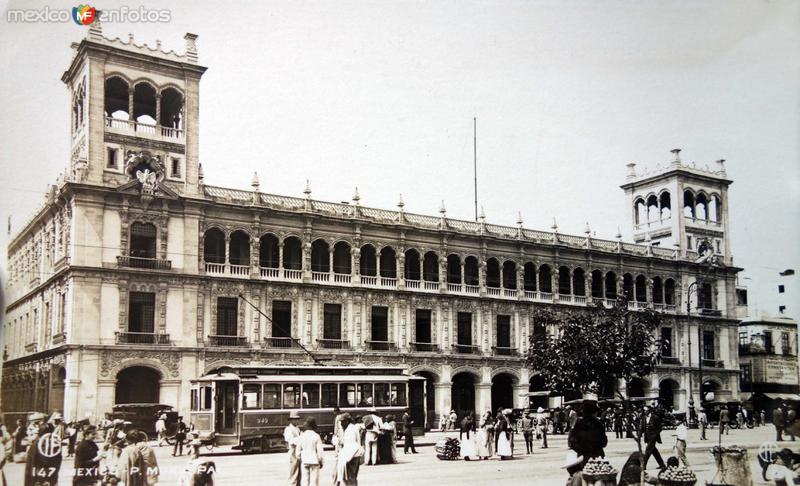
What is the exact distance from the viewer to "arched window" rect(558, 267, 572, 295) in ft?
152

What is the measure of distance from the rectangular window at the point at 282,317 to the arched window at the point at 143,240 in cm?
570

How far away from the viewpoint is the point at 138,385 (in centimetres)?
3262

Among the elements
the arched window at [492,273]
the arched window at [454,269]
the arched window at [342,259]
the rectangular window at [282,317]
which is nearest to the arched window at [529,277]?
the arched window at [492,273]

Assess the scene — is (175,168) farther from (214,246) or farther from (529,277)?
(529,277)

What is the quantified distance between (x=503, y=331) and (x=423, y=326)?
4.98 meters

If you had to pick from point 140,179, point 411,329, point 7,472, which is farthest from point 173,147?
point 7,472

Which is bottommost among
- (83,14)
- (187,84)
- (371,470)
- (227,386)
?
(371,470)

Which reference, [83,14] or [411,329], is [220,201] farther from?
[83,14]

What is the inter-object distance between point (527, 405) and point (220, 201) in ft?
59.5

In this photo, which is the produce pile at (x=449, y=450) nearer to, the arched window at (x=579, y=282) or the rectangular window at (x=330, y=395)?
the rectangular window at (x=330, y=395)

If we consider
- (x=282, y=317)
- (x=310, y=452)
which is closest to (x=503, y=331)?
(x=282, y=317)

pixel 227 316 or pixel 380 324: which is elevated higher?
pixel 227 316

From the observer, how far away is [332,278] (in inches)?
1481

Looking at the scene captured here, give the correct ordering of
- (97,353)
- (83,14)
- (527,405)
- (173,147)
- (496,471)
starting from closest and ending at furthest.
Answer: (83,14)
(496,471)
(97,353)
(173,147)
(527,405)
